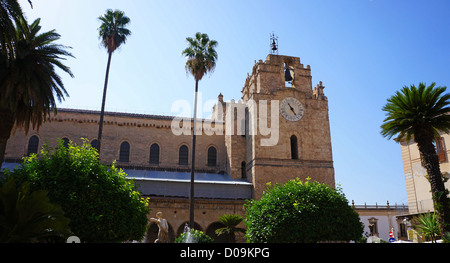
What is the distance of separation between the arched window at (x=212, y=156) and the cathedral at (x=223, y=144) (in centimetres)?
9

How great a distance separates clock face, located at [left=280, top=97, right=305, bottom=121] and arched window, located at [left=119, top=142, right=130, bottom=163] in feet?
44.9

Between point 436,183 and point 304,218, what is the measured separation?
6.06 m

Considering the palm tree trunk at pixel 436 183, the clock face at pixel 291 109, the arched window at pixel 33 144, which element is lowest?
the palm tree trunk at pixel 436 183

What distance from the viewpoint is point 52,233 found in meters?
10.1

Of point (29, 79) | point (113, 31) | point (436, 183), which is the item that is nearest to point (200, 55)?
point (113, 31)

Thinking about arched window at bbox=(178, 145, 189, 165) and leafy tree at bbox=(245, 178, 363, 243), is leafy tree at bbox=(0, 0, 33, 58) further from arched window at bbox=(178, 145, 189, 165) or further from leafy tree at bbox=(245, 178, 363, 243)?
arched window at bbox=(178, 145, 189, 165)

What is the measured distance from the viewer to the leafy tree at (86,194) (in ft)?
41.7

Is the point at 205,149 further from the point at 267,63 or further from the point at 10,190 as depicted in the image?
the point at 10,190

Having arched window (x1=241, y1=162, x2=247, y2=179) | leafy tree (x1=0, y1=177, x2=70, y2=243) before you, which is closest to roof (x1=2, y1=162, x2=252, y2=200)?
arched window (x1=241, y1=162, x2=247, y2=179)

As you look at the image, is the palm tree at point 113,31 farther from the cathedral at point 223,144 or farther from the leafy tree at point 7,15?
the leafy tree at point 7,15

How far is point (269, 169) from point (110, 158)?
13348 mm

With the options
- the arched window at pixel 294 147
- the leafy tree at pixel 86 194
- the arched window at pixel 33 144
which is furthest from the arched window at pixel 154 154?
the leafy tree at pixel 86 194

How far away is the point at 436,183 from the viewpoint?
15609mm

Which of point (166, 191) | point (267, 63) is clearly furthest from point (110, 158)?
point (267, 63)
